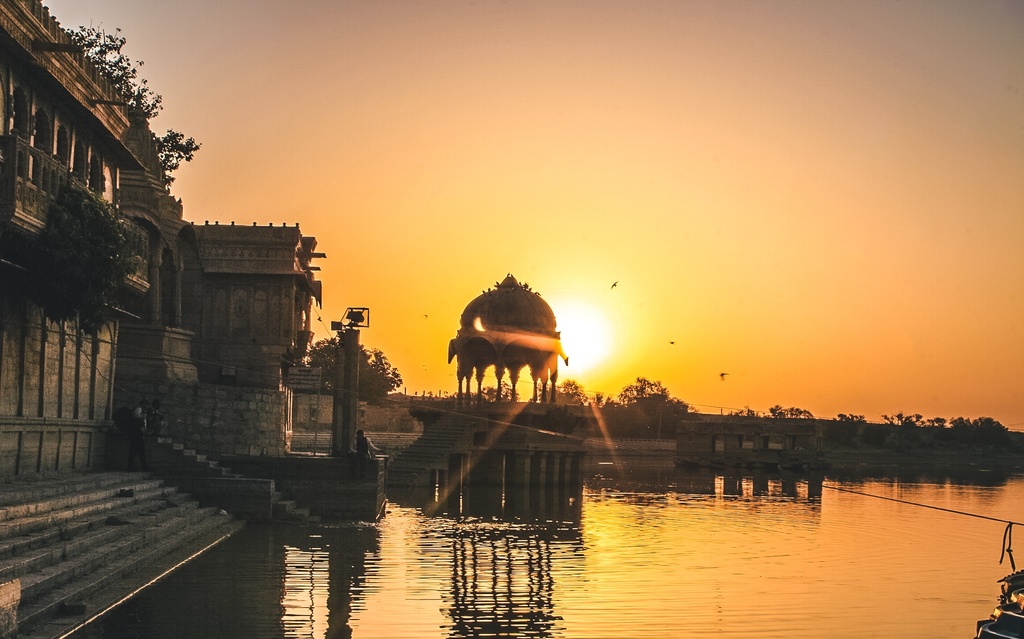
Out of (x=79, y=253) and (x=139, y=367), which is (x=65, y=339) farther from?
(x=139, y=367)

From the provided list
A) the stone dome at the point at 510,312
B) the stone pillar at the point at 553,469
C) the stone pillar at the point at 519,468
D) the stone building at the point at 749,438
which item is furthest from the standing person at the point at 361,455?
the stone building at the point at 749,438

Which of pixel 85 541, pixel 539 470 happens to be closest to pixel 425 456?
pixel 539 470

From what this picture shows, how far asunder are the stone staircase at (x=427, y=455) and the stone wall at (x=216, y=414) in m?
12.6

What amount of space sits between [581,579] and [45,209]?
35.0ft

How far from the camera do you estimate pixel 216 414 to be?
1253 inches

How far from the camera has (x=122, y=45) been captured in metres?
42.9

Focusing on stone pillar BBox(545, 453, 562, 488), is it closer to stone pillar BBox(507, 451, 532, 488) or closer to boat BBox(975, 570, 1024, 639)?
stone pillar BBox(507, 451, 532, 488)

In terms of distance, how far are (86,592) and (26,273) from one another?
615 cm

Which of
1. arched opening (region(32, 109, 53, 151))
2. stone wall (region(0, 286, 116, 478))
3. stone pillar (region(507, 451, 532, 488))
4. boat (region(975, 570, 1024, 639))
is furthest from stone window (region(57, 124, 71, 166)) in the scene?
stone pillar (region(507, 451, 532, 488))

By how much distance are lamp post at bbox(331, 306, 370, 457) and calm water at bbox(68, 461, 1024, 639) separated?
258 cm

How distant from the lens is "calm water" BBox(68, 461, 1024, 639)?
1622cm

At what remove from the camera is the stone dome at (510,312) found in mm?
54938

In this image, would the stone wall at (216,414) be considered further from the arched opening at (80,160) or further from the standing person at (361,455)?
the arched opening at (80,160)

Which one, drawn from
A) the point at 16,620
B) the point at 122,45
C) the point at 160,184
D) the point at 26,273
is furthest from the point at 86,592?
the point at 122,45
